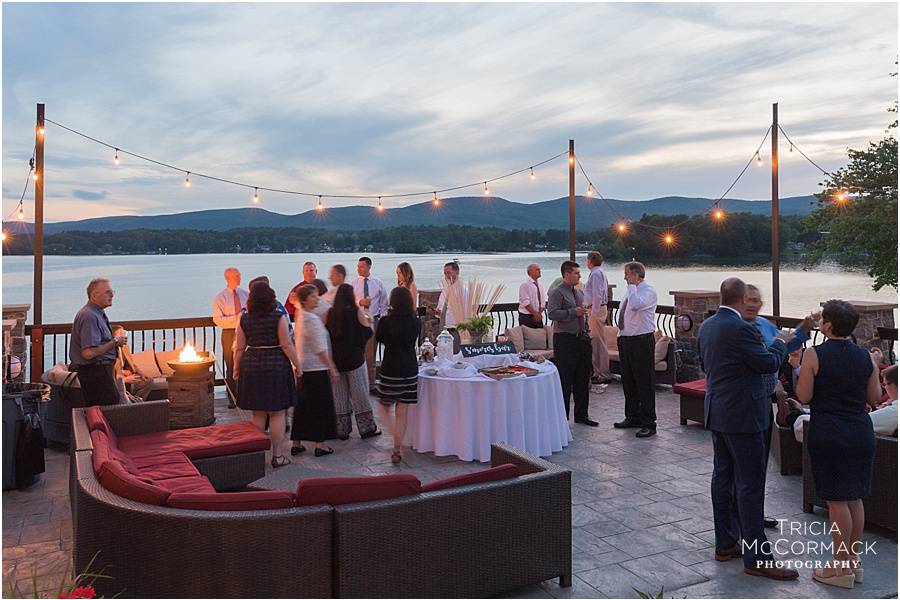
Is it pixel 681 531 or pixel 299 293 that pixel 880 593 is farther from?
pixel 299 293

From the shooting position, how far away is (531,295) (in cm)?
923

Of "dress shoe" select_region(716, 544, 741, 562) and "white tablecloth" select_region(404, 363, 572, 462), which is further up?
"white tablecloth" select_region(404, 363, 572, 462)

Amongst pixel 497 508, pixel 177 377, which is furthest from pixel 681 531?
pixel 177 377

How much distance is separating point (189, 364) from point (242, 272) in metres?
3.94

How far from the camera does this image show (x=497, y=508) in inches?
126

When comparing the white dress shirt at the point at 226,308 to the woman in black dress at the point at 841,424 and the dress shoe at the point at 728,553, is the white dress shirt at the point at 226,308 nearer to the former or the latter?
the dress shoe at the point at 728,553

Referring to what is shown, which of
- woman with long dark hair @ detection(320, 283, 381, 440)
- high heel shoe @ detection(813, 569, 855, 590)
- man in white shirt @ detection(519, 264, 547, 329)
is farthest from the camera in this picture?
man in white shirt @ detection(519, 264, 547, 329)

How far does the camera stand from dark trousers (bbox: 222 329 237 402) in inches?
306

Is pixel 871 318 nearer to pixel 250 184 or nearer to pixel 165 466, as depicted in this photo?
pixel 165 466

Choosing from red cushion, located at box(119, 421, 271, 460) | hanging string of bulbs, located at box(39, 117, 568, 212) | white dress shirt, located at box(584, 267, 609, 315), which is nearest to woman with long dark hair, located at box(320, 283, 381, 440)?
red cushion, located at box(119, 421, 271, 460)

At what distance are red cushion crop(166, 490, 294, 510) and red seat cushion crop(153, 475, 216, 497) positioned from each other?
79 cm

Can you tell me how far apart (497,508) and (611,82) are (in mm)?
10247

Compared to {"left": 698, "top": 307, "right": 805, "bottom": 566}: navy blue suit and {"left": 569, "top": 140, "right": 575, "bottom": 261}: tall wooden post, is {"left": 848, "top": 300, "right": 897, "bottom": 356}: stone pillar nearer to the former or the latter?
{"left": 698, "top": 307, "right": 805, "bottom": 566}: navy blue suit

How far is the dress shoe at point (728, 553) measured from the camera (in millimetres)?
3686
